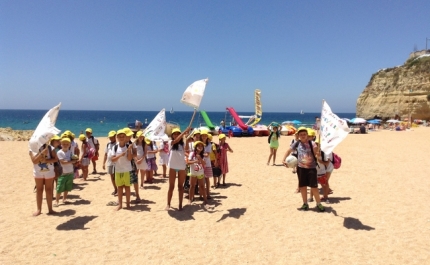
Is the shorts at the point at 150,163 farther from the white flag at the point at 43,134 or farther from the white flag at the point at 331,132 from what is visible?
the white flag at the point at 331,132

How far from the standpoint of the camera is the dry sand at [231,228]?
171 inches

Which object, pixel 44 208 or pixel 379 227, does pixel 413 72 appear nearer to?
pixel 379 227

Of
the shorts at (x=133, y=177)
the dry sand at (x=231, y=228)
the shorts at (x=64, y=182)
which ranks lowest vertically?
the dry sand at (x=231, y=228)

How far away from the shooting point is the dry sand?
171 inches

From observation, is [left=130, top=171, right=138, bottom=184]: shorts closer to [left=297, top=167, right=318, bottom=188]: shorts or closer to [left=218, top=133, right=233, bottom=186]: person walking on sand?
[left=218, top=133, right=233, bottom=186]: person walking on sand

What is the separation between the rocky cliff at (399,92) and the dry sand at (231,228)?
43240 millimetres

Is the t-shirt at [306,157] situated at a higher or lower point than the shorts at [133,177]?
higher

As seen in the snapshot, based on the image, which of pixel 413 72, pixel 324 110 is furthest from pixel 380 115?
pixel 324 110

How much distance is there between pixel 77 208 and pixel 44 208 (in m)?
0.70

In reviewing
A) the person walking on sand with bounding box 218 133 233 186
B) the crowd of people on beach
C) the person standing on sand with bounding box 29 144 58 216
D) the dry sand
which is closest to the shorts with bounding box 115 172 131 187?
the crowd of people on beach

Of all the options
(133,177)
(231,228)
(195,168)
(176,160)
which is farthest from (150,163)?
(231,228)

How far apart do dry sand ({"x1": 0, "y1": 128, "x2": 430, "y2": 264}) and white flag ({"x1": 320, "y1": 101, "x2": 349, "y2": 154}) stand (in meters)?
1.45

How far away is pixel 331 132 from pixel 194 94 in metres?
2.77

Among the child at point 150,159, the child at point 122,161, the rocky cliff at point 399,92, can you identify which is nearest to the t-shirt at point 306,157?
the child at point 122,161
